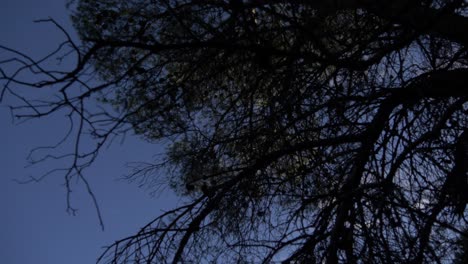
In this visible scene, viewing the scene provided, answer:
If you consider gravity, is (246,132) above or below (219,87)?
below

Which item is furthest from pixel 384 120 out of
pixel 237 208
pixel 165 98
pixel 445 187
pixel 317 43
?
pixel 165 98

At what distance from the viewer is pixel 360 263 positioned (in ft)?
8.73

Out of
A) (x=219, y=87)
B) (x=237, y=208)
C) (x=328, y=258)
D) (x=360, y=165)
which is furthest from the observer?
(x=219, y=87)

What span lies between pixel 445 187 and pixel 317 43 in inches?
50.7

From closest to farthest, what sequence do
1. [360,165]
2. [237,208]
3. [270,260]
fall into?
[270,260] < [360,165] < [237,208]

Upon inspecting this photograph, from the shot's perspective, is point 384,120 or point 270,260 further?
point 384,120

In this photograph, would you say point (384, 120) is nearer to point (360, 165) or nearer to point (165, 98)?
point (360, 165)

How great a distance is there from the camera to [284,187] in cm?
362

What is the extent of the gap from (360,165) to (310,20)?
3.68 feet

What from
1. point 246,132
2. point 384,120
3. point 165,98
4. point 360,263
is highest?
point 165,98

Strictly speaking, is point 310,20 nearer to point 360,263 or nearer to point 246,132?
point 246,132

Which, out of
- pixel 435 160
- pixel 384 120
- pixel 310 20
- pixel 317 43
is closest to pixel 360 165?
pixel 384 120

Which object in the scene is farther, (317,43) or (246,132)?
(246,132)

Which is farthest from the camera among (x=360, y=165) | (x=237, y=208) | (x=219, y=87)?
(x=219, y=87)
